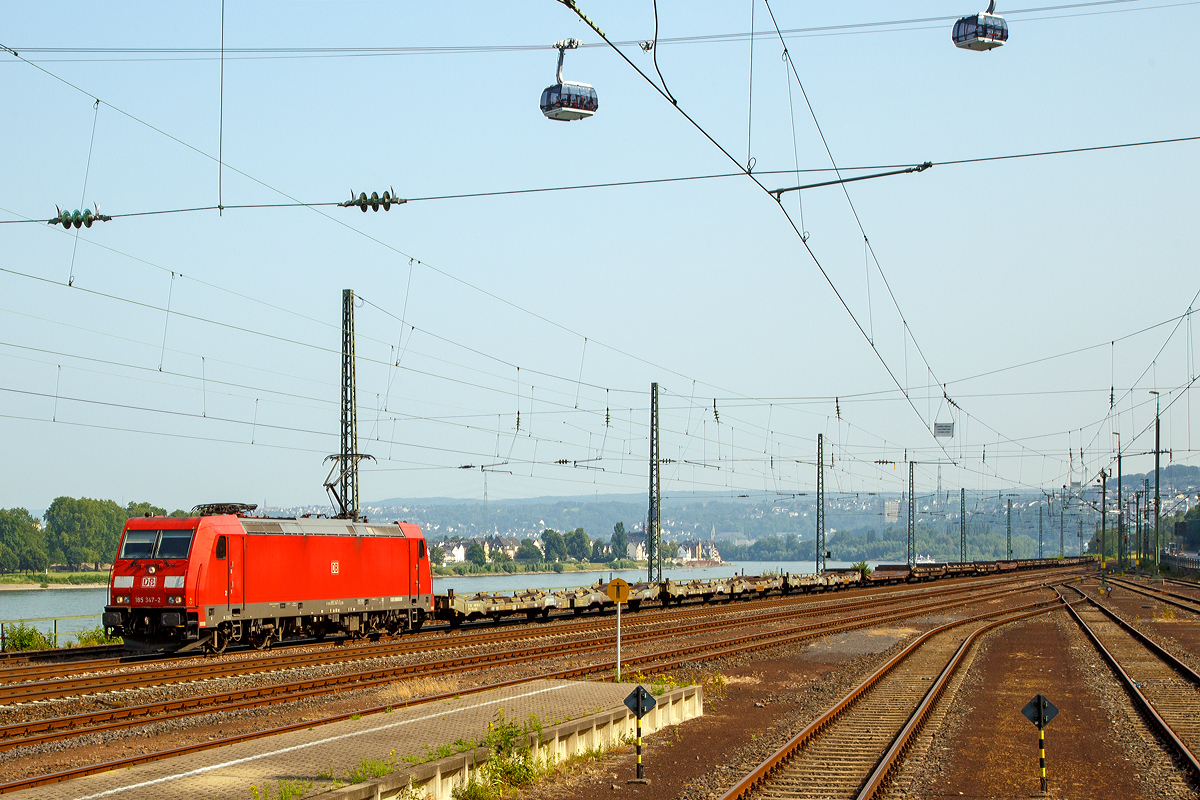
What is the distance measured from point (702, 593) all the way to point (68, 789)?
47150 millimetres

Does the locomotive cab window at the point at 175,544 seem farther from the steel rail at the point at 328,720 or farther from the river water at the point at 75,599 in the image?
the steel rail at the point at 328,720

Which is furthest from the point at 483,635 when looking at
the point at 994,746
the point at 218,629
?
the point at 994,746

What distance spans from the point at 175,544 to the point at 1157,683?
2503 centimetres

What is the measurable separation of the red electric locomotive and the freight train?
0.03 metres

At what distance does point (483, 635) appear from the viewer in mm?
36688

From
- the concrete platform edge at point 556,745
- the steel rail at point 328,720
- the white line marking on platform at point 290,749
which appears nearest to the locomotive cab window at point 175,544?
the steel rail at point 328,720

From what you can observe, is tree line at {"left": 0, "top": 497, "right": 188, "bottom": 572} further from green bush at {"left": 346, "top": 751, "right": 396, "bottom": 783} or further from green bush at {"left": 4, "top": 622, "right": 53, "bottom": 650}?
green bush at {"left": 346, "top": 751, "right": 396, "bottom": 783}

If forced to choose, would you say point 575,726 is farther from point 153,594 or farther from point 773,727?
point 153,594

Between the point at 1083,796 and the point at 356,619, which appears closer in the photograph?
the point at 1083,796

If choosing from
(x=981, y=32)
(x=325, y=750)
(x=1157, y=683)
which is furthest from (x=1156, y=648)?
(x=325, y=750)

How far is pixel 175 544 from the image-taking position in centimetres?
2806

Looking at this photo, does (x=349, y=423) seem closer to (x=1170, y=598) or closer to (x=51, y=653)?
(x=51, y=653)

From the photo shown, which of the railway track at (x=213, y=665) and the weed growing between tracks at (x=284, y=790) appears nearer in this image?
the weed growing between tracks at (x=284, y=790)

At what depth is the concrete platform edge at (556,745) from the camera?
40.7 feet
